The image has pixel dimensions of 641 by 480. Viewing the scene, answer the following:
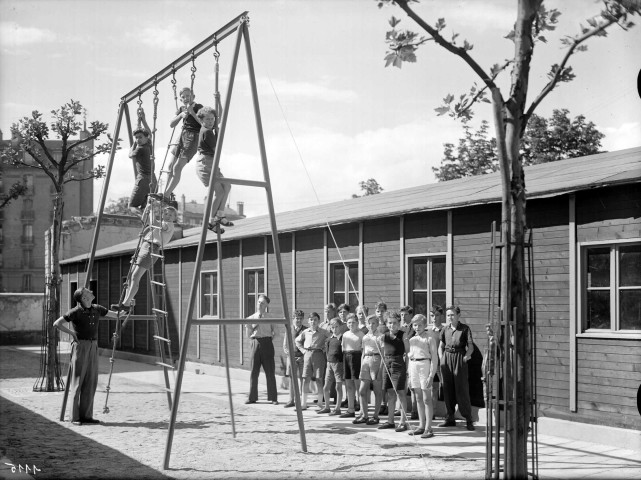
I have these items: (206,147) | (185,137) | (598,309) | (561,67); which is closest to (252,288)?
(185,137)

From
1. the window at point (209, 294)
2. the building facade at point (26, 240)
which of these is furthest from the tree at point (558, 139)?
the building facade at point (26, 240)

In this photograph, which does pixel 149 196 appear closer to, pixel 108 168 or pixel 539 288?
pixel 108 168

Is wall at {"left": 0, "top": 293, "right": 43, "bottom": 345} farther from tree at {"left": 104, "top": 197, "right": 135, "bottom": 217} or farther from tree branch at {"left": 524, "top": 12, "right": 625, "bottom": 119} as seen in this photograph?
tree at {"left": 104, "top": 197, "right": 135, "bottom": 217}

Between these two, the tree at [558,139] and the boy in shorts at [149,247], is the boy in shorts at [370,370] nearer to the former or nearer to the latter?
the boy in shorts at [149,247]

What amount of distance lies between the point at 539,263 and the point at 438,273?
2309mm

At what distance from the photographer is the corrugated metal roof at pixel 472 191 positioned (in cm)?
1126

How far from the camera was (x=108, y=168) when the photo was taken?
13.2 m

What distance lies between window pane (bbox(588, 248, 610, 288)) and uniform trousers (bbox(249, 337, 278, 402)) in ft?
21.9

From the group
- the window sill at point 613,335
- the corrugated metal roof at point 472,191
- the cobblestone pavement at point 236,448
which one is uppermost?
the corrugated metal roof at point 472,191

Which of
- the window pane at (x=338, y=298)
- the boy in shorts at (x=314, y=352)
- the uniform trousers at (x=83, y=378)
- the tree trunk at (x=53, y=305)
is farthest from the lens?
the tree trunk at (x=53, y=305)

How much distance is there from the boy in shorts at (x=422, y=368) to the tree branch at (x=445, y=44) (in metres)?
5.12

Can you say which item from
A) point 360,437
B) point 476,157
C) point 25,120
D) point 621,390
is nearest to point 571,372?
point 621,390

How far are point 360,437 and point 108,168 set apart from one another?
614 cm

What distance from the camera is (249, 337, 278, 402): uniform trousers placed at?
50.4 feet
